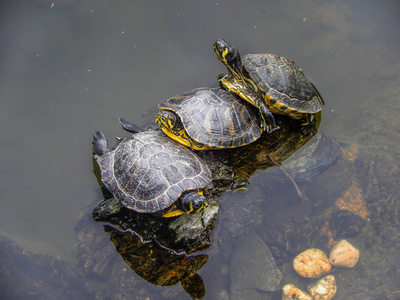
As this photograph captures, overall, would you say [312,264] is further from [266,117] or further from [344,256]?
[266,117]

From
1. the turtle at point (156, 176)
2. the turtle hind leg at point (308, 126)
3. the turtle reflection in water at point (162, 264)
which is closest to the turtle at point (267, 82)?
the turtle hind leg at point (308, 126)

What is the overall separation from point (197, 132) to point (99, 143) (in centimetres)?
130

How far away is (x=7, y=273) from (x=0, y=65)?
3.11 metres

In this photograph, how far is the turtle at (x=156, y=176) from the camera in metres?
3.46

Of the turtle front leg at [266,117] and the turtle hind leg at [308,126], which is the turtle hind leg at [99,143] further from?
the turtle hind leg at [308,126]

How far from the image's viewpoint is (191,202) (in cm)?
336

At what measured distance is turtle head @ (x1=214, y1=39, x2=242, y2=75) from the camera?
4285 mm

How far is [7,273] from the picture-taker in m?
3.84

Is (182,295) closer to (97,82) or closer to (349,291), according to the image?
(349,291)

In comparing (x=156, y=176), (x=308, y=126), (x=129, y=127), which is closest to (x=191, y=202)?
(x=156, y=176)

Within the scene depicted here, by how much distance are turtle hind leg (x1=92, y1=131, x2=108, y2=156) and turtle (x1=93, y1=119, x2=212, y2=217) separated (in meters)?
0.33

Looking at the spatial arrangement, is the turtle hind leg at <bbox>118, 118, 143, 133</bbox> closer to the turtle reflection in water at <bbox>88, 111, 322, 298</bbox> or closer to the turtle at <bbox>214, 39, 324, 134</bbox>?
the turtle reflection in water at <bbox>88, 111, 322, 298</bbox>

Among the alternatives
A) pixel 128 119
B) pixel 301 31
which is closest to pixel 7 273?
pixel 128 119

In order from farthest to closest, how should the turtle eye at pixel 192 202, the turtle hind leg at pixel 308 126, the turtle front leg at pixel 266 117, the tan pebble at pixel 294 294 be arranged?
the turtle hind leg at pixel 308 126 < the turtle front leg at pixel 266 117 < the tan pebble at pixel 294 294 < the turtle eye at pixel 192 202
